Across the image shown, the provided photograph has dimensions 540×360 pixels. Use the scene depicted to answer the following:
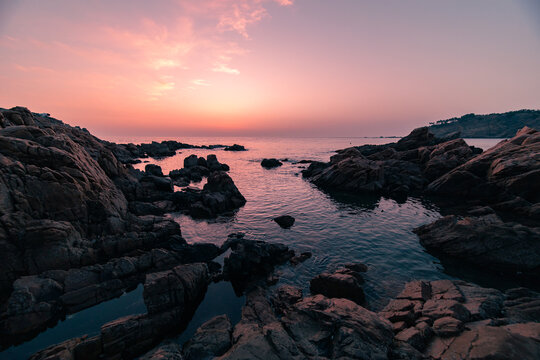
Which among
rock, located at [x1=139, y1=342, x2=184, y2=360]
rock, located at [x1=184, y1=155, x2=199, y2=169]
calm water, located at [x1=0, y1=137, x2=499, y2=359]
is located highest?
rock, located at [x1=184, y1=155, x2=199, y2=169]

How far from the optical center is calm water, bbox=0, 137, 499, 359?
11.3 m

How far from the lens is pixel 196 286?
12.6 m

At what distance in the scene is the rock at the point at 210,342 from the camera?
8.15 meters

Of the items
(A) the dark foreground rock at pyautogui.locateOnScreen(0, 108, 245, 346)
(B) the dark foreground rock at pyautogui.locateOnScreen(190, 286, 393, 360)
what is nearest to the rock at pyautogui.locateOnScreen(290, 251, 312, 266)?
(B) the dark foreground rock at pyautogui.locateOnScreen(190, 286, 393, 360)

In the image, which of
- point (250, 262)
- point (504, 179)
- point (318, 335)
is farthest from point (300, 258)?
point (504, 179)

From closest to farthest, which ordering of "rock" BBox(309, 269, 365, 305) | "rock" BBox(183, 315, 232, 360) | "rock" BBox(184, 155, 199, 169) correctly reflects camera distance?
"rock" BBox(183, 315, 232, 360), "rock" BBox(309, 269, 365, 305), "rock" BBox(184, 155, 199, 169)

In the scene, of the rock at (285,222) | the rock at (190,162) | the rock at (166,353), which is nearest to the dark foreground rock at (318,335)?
the rock at (166,353)

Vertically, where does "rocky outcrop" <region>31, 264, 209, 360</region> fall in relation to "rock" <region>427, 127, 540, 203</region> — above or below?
below

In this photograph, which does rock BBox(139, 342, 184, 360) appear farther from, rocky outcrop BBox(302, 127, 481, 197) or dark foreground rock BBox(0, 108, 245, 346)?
rocky outcrop BBox(302, 127, 481, 197)

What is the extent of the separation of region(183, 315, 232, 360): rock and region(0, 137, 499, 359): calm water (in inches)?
69.8

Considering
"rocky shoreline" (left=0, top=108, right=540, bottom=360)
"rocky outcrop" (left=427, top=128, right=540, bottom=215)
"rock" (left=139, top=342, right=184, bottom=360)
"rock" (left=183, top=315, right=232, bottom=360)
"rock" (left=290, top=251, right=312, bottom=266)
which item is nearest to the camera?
"rocky shoreline" (left=0, top=108, right=540, bottom=360)

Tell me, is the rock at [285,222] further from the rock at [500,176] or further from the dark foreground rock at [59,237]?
the rock at [500,176]

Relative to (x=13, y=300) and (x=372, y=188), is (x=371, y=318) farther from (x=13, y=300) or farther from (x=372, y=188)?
Result: (x=372, y=188)

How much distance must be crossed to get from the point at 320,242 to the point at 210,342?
14.3 meters
